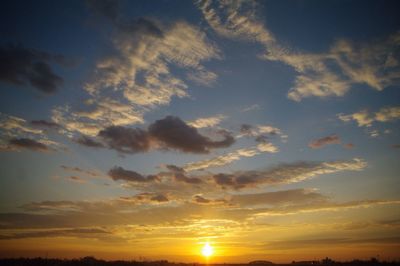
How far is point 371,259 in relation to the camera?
5773 inches

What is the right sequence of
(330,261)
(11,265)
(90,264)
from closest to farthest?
1. (11,265)
2. (90,264)
3. (330,261)

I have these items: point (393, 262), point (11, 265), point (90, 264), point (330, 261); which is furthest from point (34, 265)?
point (330, 261)

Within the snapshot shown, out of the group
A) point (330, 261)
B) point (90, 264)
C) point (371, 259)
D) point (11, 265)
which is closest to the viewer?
point (11, 265)

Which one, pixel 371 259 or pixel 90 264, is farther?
pixel 371 259

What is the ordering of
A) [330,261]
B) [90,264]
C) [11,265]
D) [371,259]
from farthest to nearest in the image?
[330,261] → [371,259] → [90,264] → [11,265]

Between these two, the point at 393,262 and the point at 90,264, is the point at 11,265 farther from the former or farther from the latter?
the point at 393,262

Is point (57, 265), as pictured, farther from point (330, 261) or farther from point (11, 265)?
point (330, 261)

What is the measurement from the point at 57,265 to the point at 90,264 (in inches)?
624

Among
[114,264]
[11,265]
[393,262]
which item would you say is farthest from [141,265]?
[393,262]

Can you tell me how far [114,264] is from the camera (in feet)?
468

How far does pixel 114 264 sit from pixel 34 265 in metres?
31.3

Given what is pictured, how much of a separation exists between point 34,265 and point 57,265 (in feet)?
24.3

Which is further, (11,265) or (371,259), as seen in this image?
(371,259)

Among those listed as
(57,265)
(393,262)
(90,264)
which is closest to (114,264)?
(90,264)
